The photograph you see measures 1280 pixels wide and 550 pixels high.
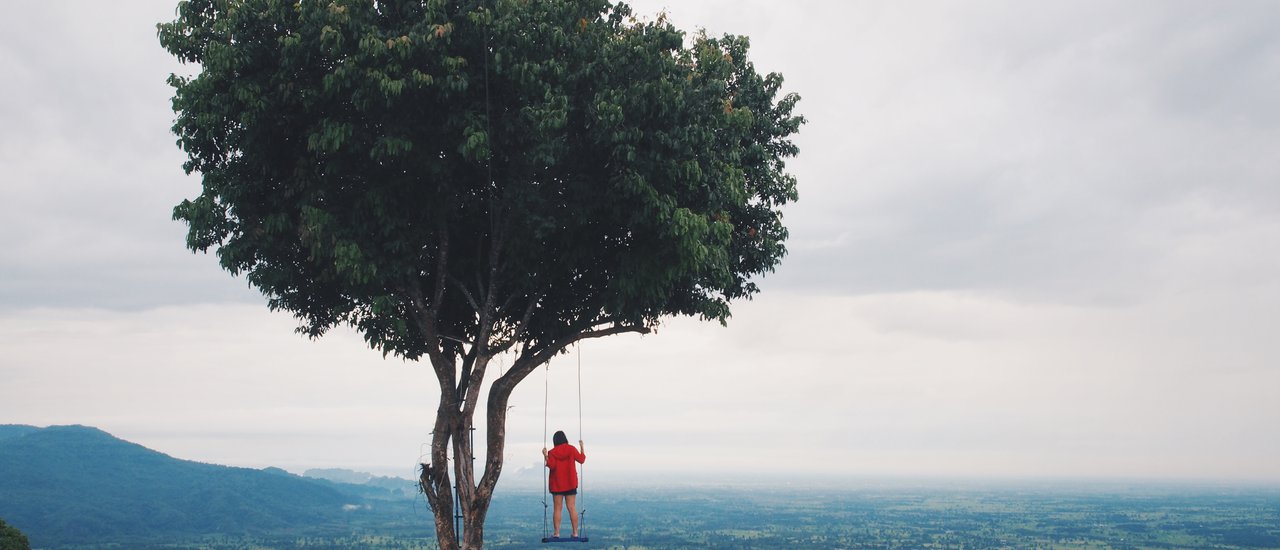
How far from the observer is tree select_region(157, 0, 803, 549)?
14133 millimetres

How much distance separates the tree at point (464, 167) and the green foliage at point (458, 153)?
0.11ft

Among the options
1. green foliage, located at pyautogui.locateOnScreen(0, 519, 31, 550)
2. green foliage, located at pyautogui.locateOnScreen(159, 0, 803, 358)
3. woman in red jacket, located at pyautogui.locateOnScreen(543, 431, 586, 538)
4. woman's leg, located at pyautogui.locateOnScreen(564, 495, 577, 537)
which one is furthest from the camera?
green foliage, located at pyautogui.locateOnScreen(0, 519, 31, 550)

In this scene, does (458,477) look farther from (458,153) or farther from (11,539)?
(11,539)

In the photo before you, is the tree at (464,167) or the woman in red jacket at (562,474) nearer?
the tree at (464,167)

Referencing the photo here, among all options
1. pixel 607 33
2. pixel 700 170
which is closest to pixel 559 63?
pixel 607 33

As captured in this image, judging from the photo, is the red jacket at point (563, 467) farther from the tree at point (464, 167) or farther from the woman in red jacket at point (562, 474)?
the tree at point (464, 167)

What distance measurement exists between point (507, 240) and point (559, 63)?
303cm

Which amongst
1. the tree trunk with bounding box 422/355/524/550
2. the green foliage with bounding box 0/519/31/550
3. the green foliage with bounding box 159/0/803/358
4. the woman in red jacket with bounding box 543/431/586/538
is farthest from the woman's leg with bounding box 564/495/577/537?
the green foliage with bounding box 0/519/31/550

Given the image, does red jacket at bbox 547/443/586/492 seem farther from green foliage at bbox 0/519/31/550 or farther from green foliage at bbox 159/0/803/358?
green foliage at bbox 0/519/31/550

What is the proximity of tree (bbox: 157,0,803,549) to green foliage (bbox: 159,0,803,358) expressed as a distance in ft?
0.11

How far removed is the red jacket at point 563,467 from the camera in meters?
15.5

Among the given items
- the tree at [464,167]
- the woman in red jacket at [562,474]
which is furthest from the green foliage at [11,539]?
the woman in red jacket at [562,474]

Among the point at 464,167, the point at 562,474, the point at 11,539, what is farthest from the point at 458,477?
the point at 11,539

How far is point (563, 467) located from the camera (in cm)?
1552
